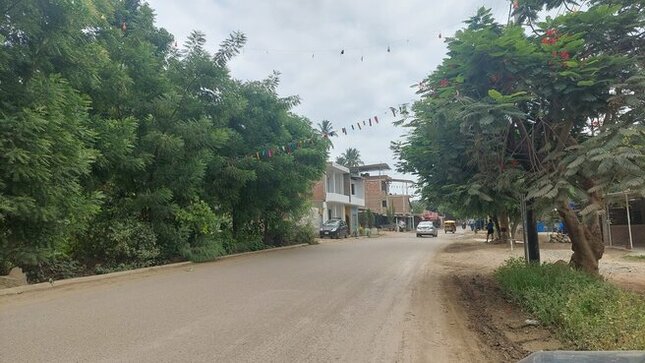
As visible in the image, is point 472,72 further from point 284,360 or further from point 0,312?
point 0,312

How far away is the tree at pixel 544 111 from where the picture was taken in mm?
7691

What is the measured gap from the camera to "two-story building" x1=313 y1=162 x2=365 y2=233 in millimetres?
41438

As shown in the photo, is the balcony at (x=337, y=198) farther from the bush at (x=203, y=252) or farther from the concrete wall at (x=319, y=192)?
the bush at (x=203, y=252)

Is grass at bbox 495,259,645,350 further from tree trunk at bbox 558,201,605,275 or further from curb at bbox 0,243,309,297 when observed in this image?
curb at bbox 0,243,309,297

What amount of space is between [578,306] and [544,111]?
412cm

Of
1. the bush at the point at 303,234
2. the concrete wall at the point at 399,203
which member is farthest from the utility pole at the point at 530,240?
the concrete wall at the point at 399,203

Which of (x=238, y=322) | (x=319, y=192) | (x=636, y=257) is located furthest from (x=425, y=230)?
(x=238, y=322)

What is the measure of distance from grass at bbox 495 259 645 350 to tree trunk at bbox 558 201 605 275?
1121 mm

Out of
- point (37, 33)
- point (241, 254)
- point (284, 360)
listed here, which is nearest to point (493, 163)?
point (284, 360)

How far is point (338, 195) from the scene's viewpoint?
4422 cm

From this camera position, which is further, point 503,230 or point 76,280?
point 503,230

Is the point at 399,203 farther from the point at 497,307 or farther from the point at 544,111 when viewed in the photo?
the point at 497,307

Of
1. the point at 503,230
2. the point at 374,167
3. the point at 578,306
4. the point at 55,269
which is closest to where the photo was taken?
the point at 578,306

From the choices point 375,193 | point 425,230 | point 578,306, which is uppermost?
point 375,193
